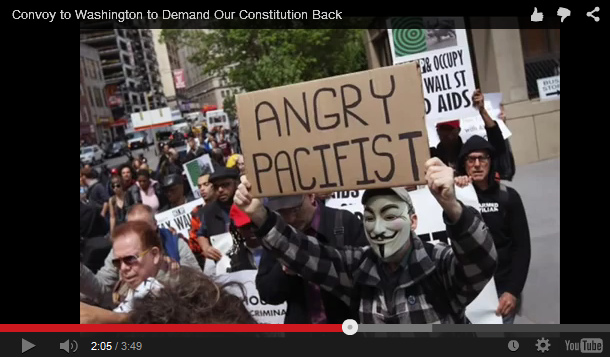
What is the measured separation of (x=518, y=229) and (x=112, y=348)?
2061 millimetres

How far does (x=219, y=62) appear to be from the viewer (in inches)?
824

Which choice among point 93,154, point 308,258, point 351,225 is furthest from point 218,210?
point 93,154

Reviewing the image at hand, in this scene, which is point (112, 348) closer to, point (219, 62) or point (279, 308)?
point (279, 308)

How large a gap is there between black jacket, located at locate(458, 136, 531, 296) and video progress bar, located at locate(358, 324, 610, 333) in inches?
36.8

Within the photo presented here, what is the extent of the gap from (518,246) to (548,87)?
7.94 metres

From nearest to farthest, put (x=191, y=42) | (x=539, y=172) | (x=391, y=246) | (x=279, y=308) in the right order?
(x=391, y=246), (x=279, y=308), (x=539, y=172), (x=191, y=42)

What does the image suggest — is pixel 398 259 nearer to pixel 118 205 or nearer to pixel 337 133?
pixel 337 133

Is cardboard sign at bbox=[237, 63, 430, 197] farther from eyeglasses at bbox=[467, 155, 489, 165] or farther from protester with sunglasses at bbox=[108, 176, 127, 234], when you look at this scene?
protester with sunglasses at bbox=[108, 176, 127, 234]

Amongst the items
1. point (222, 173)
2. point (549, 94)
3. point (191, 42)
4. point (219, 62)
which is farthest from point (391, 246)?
point (191, 42)

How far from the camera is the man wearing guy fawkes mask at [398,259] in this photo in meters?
1.93

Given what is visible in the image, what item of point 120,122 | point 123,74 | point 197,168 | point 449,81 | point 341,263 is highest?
point 123,74

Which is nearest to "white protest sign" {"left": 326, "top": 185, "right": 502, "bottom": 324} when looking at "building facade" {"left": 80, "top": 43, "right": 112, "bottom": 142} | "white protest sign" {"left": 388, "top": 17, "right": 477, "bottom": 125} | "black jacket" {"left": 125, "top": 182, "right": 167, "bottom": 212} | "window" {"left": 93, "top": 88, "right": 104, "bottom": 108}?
"white protest sign" {"left": 388, "top": 17, "right": 477, "bottom": 125}

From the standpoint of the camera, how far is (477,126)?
548 cm
